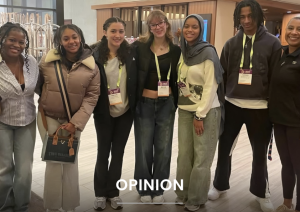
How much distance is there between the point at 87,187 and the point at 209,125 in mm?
1424

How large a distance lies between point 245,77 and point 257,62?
0.48 feet

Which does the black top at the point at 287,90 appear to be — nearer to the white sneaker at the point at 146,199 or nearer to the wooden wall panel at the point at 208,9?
the white sneaker at the point at 146,199

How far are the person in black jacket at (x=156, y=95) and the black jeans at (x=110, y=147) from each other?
148 millimetres

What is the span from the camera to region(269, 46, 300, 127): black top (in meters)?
2.22

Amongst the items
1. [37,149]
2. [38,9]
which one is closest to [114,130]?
[37,149]

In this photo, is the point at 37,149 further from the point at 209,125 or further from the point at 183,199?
the point at 209,125

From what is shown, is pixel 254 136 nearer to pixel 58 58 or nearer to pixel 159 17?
pixel 159 17

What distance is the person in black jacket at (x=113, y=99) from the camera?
2395mm

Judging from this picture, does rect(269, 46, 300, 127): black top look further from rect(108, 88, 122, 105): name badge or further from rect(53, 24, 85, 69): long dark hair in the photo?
rect(53, 24, 85, 69): long dark hair

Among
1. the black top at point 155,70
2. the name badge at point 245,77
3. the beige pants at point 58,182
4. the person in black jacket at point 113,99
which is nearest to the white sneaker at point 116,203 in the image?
the person in black jacket at point 113,99

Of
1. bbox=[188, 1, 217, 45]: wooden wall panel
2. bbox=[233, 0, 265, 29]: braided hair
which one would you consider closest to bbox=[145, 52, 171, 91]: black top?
bbox=[233, 0, 265, 29]: braided hair

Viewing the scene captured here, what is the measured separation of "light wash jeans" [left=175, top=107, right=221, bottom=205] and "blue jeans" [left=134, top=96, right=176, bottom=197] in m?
0.13

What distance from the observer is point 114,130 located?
253 centimetres

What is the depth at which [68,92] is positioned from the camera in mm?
2197
